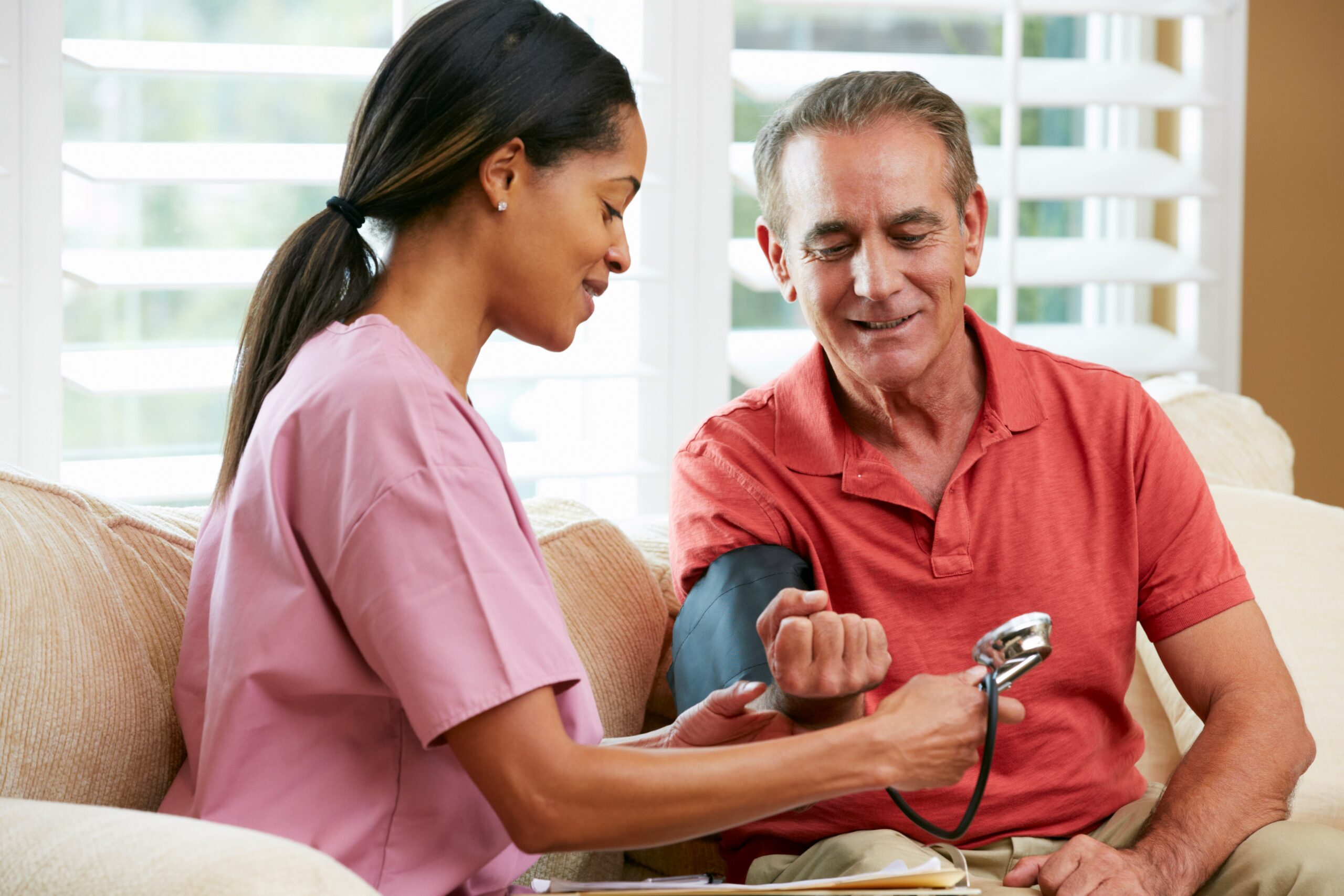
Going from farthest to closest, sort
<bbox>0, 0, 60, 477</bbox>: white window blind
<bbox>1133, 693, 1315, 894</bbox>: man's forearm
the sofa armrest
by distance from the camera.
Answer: <bbox>0, 0, 60, 477</bbox>: white window blind
<bbox>1133, 693, 1315, 894</bbox>: man's forearm
the sofa armrest

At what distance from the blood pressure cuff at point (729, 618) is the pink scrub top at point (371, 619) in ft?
0.94

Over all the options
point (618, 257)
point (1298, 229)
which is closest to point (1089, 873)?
point (618, 257)

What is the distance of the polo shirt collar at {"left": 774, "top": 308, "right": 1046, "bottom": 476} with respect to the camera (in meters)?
1.57

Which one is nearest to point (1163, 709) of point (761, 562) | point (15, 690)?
point (761, 562)

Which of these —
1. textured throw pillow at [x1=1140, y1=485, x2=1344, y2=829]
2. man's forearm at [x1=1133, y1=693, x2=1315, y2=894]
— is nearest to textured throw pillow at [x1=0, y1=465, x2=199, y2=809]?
man's forearm at [x1=1133, y1=693, x2=1315, y2=894]

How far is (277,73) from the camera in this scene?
2.08 metres

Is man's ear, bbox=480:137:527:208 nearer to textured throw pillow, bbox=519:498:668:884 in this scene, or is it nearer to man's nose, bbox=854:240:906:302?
man's nose, bbox=854:240:906:302

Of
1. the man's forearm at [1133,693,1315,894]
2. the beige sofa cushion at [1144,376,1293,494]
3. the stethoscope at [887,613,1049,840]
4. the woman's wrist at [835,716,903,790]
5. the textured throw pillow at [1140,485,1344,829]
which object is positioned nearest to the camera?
the woman's wrist at [835,716,903,790]

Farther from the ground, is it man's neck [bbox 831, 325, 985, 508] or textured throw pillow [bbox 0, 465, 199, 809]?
man's neck [bbox 831, 325, 985, 508]

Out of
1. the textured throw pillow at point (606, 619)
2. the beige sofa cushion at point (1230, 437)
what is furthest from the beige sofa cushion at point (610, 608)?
the beige sofa cushion at point (1230, 437)

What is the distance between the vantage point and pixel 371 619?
996 mm

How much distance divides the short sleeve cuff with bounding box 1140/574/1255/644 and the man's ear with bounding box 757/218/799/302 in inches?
23.2

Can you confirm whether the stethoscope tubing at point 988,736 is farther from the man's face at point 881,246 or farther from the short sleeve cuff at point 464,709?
the man's face at point 881,246

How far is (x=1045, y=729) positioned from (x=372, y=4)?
5.38 ft
